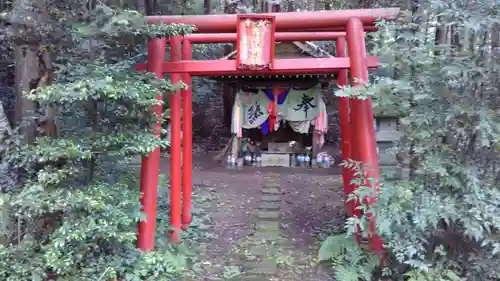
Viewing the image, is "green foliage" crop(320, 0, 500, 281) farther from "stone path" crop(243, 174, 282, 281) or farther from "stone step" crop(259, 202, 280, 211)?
"stone step" crop(259, 202, 280, 211)

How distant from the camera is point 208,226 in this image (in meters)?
7.06

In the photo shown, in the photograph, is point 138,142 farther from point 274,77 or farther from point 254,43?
point 274,77

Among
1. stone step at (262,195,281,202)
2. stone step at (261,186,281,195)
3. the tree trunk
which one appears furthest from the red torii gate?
stone step at (261,186,281,195)

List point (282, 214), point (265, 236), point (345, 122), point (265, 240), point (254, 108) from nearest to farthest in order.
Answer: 1. point (265, 240)
2. point (265, 236)
3. point (345, 122)
4. point (282, 214)
5. point (254, 108)

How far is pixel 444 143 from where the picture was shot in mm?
4332

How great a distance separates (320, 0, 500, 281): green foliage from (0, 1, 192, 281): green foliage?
2.61 m

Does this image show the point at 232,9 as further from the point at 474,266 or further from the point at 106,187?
the point at 474,266

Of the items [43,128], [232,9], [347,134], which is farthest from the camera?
[232,9]

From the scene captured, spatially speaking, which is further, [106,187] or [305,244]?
[305,244]

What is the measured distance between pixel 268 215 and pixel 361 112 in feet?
10.1

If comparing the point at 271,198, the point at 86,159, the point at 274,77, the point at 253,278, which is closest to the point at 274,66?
the point at 86,159

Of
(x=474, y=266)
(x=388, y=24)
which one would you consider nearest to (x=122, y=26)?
(x=388, y=24)

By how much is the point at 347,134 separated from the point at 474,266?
2968mm

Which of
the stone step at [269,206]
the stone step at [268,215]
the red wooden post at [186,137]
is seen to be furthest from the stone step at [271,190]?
the red wooden post at [186,137]
